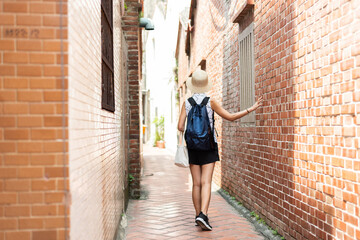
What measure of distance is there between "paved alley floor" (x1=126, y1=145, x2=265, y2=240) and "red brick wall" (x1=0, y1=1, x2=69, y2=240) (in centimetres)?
314

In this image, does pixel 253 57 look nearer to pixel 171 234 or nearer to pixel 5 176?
pixel 171 234

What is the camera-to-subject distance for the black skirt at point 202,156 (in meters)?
5.33

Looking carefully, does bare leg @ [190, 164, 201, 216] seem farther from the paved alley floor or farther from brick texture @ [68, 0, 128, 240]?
brick texture @ [68, 0, 128, 240]

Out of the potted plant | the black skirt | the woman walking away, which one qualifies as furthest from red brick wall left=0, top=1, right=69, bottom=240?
the potted plant

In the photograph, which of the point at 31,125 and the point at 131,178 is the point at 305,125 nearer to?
the point at 31,125

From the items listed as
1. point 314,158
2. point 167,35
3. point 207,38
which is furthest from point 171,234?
point 167,35

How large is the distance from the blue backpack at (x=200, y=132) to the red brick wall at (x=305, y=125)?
686 millimetres

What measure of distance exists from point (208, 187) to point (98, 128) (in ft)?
7.84

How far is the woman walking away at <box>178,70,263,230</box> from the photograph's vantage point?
523 cm

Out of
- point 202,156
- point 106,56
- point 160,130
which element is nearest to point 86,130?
point 106,56

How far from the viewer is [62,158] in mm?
2057

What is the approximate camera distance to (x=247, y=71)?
6.62 metres

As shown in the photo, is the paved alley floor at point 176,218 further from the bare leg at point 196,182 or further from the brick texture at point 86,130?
the brick texture at point 86,130

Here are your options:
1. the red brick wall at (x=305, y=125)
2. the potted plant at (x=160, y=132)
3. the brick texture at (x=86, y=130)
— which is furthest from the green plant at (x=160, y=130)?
the brick texture at (x=86, y=130)
